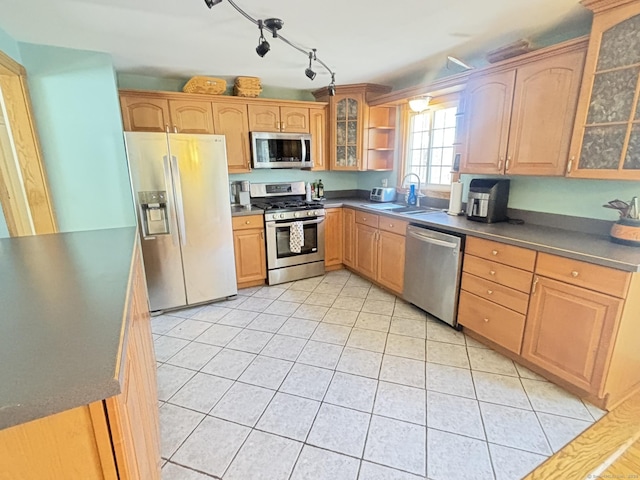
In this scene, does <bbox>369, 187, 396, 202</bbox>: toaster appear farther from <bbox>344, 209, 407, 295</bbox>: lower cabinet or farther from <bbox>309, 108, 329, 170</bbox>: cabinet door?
<bbox>309, 108, 329, 170</bbox>: cabinet door

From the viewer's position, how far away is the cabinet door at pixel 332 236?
156 inches

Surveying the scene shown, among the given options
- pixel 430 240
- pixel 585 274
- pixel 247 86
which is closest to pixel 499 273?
pixel 585 274

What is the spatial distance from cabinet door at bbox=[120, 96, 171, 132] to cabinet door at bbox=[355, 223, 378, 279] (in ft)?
7.78

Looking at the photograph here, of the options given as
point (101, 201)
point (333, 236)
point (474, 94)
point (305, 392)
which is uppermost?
point (474, 94)

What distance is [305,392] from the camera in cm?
200

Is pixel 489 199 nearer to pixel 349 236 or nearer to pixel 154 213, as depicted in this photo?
pixel 349 236

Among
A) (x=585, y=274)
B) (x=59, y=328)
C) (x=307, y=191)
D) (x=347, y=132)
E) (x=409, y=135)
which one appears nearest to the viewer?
(x=59, y=328)

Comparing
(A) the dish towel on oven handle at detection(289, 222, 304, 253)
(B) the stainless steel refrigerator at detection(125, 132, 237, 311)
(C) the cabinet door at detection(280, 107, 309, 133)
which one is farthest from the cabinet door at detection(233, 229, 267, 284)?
(C) the cabinet door at detection(280, 107, 309, 133)

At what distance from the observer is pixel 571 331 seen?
1.88m

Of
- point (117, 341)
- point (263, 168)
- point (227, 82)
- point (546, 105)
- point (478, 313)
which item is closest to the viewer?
point (117, 341)

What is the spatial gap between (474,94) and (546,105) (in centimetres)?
59

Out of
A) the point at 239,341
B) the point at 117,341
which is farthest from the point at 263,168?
the point at 117,341

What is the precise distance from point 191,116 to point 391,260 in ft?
8.64

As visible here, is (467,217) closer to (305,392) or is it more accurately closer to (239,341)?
(305,392)
